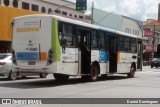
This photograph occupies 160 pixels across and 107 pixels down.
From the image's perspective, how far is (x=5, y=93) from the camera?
48.7ft

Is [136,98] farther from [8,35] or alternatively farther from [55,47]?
[8,35]

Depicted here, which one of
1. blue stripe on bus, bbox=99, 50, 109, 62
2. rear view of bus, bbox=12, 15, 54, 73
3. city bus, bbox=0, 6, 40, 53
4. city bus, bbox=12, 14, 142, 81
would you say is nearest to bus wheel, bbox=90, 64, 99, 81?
city bus, bbox=12, 14, 142, 81

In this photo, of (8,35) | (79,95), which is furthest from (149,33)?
(79,95)

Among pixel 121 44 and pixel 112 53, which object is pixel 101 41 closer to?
pixel 112 53

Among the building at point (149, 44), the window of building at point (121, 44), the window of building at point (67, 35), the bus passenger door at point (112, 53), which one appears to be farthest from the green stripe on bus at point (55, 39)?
the building at point (149, 44)

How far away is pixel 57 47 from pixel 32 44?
46.5 inches

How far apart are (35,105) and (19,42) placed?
296 inches

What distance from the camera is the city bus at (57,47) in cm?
1814

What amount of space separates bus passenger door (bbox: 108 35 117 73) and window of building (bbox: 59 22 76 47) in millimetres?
4852

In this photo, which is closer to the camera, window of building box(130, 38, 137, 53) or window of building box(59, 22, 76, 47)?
window of building box(59, 22, 76, 47)

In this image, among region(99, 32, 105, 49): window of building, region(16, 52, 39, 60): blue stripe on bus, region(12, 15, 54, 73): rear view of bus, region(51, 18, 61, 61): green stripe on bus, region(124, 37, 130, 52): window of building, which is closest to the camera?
region(51, 18, 61, 61): green stripe on bus

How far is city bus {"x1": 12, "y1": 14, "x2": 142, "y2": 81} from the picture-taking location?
18141mm

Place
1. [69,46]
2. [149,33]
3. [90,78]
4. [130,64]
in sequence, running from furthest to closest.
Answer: [149,33]
[130,64]
[90,78]
[69,46]

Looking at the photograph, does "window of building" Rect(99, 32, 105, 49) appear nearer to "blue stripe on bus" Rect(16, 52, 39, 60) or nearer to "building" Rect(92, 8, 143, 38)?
"blue stripe on bus" Rect(16, 52, 39, 60)
